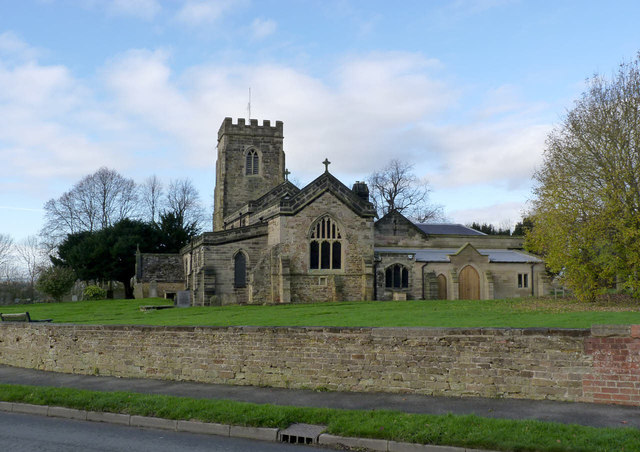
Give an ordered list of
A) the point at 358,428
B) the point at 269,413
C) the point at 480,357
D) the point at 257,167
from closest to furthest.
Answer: the point at 358,428 → the point at 269,413 → the point at 480,357 → the point at 257,167

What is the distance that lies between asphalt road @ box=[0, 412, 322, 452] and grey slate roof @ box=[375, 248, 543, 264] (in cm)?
2530

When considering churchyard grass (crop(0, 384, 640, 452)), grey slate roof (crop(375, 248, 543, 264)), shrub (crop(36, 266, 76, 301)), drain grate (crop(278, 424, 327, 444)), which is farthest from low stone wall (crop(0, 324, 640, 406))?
shrub (crop(36, 266, 76, 301))

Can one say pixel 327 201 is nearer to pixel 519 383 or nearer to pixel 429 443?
pixel 519 383

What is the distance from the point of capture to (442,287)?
33.8 metres

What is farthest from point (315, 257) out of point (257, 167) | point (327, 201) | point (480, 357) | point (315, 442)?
point (315, 442)

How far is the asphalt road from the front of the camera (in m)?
7.94

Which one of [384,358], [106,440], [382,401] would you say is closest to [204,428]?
[106,440]

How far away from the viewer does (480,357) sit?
10.6 m

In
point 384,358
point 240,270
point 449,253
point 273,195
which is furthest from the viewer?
point 273,195

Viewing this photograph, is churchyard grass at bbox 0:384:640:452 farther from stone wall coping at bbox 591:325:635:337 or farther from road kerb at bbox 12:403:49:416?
stone wall coping at bbox 591:325:635:337

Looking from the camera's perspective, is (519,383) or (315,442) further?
(519,383)

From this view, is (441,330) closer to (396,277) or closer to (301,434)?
(301,434)

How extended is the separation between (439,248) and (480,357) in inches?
1113

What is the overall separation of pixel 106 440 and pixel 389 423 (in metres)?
4.20
